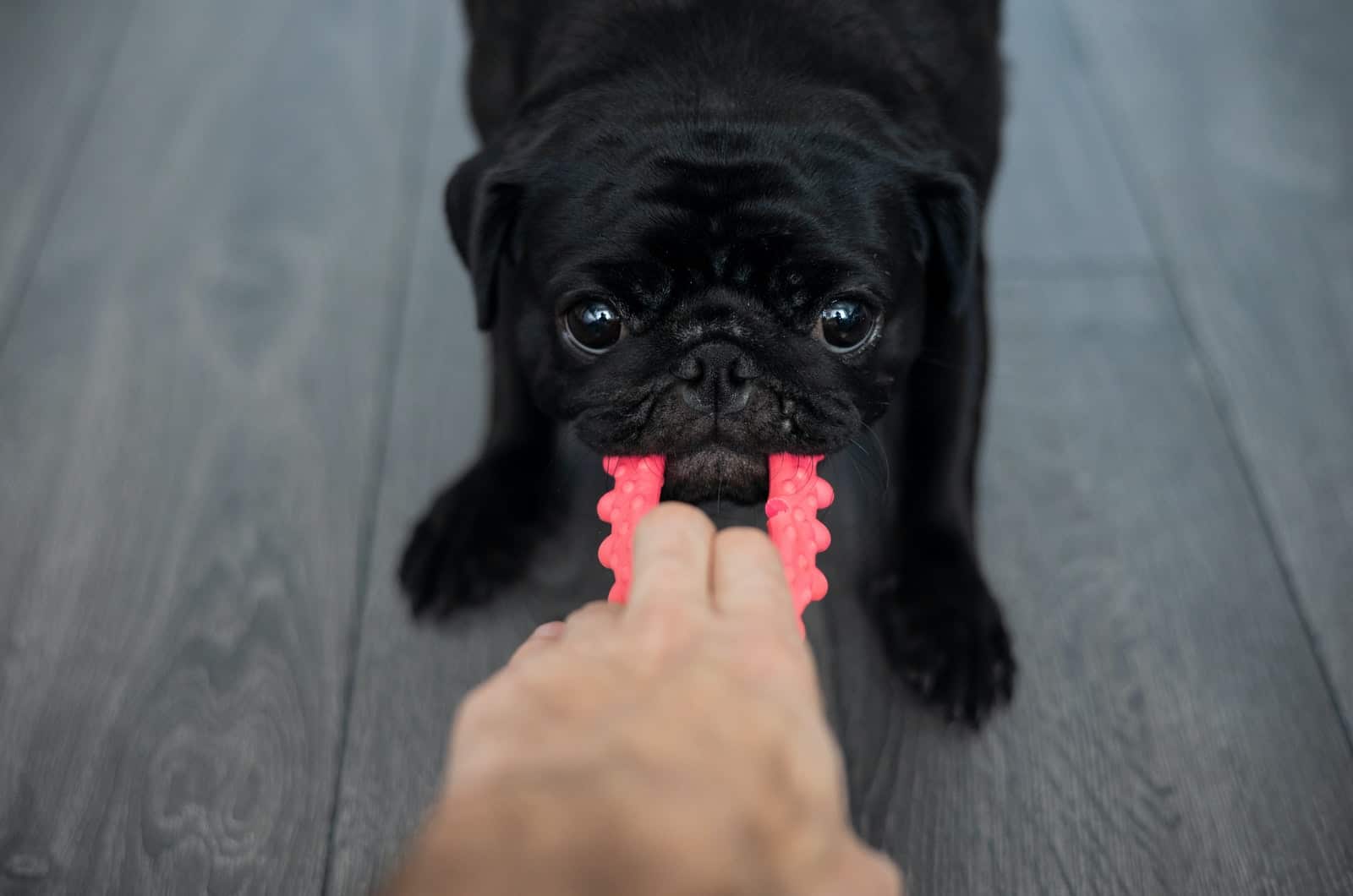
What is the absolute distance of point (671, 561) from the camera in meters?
0.71

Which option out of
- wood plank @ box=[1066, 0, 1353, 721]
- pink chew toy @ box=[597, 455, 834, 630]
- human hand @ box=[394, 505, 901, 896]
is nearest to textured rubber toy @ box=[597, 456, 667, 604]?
pink chew toy @ box=[597, 455, 834, 630]

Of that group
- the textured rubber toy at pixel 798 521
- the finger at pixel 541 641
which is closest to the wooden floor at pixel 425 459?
the textured rubber toy at pixel 798 521

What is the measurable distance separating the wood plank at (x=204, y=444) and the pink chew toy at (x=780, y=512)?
479 millimetres

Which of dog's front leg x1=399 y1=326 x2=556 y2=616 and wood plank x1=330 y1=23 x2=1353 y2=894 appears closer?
wood plank x1=330 y1=23 x2=1353 y2=894

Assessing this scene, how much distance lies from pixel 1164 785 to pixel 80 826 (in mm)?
1192

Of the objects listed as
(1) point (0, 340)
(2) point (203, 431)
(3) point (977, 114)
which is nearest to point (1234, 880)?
(3) point (977, 114)

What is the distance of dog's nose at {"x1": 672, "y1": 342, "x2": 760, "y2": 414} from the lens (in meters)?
1.17

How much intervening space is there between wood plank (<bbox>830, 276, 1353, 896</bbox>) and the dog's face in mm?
365

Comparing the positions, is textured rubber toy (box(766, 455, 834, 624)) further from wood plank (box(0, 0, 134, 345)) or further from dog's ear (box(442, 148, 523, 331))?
wood plank (box(0, 0, 134, 345))

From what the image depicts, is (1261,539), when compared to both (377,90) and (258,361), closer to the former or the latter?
(258,361)

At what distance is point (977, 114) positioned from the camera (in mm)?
1541

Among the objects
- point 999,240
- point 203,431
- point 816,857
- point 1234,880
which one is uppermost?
point 816,857

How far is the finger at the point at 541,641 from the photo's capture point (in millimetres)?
695

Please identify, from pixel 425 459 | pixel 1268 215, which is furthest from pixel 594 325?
pixel 1268 215
